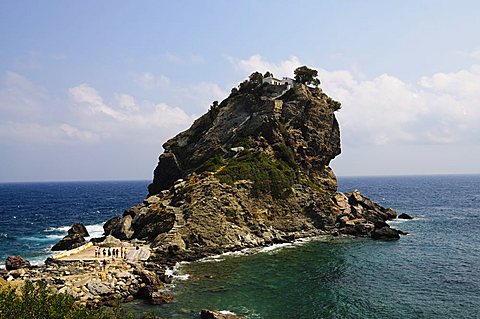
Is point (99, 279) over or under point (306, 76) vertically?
under

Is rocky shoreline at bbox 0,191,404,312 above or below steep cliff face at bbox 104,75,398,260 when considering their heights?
below

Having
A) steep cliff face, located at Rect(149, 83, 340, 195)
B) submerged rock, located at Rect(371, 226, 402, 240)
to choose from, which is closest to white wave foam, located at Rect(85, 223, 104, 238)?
steep cliff face, located at Rect(149, 83, 340, 195)

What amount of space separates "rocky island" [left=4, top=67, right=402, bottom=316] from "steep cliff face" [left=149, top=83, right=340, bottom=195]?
297 millimetres

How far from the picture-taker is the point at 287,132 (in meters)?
110

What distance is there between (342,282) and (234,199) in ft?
113

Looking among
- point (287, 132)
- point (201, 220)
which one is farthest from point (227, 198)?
point (287, 132)

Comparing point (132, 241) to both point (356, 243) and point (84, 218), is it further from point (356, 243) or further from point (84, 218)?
point (84, 218)

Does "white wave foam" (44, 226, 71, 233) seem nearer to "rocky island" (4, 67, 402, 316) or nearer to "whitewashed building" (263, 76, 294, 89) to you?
"rocky island" (4, 67, 402, 316)

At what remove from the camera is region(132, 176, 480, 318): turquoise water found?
45.8 m

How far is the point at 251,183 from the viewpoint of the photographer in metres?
91.3

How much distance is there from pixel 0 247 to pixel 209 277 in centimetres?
5178

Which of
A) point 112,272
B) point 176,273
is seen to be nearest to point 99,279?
point 112,272

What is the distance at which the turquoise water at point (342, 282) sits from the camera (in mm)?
45750

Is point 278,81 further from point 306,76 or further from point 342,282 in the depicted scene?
point 342,282
